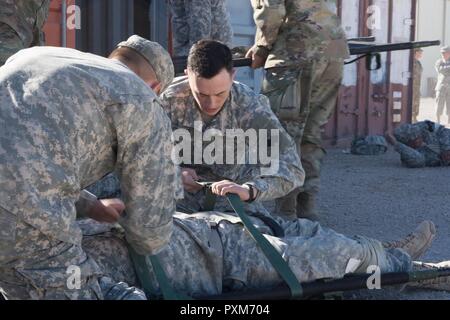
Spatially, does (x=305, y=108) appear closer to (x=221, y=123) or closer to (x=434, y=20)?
(x=221, y=123)

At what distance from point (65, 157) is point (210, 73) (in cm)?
131

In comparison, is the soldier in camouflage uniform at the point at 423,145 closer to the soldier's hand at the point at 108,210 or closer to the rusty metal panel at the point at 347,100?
the rusty metal panel at the point at 347,100

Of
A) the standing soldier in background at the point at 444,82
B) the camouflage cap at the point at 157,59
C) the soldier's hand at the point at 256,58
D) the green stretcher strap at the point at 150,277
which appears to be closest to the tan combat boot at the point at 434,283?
the green stretcher strap at the point at 150,277

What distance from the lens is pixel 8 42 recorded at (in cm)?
436

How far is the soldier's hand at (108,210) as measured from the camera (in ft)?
9.30

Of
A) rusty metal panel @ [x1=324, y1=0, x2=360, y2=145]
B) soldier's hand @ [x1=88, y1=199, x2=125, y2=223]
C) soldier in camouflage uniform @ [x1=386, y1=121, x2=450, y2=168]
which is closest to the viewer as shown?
soldier's hand @ [x1=88, y1=199, x2=125, y2=223]

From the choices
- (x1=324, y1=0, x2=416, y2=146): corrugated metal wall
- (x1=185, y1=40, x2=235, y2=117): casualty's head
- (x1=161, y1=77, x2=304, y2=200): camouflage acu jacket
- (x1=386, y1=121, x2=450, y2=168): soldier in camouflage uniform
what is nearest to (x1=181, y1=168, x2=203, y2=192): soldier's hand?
(x1=161, y1=77, x2=304, y2=200): camouflage acu jacket

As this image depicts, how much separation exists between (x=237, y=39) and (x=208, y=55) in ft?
18.1

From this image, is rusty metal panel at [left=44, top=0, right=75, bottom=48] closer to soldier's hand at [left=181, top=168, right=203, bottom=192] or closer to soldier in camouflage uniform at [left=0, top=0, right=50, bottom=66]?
soldier in camouflage uniform at [left=0, top=0, right=50, bottom=66]

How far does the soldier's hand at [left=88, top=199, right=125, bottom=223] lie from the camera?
283 centimetres

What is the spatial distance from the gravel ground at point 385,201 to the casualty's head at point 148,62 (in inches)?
49.6

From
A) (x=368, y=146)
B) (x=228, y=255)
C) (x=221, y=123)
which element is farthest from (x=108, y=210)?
(x=368, y=146)

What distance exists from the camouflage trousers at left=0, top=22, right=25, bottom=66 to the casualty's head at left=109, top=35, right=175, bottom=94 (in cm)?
121
